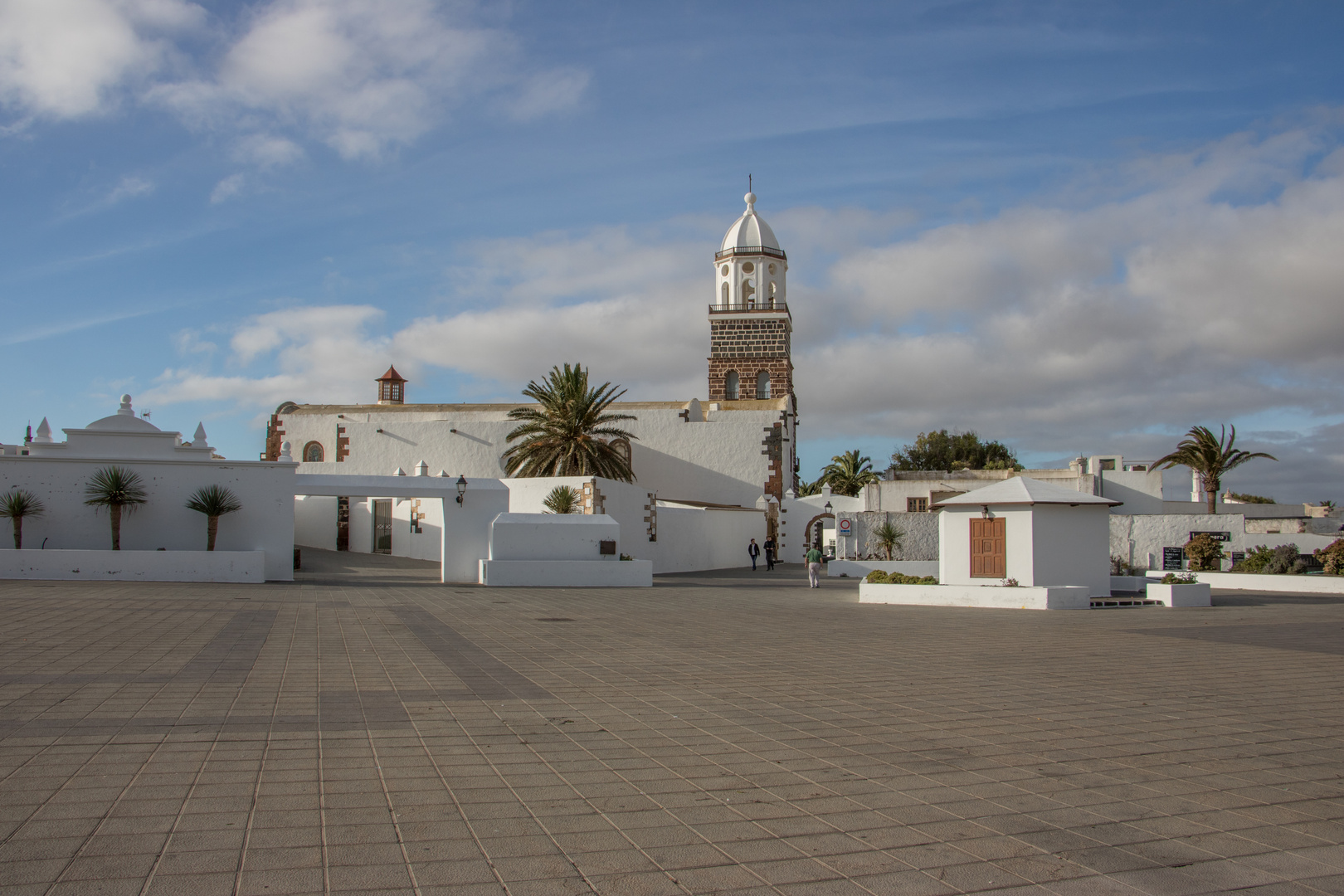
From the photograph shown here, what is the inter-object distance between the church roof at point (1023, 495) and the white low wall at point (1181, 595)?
1.88m

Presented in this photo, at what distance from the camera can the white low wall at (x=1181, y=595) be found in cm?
1838

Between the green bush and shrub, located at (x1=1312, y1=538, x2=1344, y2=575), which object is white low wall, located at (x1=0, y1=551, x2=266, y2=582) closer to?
the green bush

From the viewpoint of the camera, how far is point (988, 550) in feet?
62.0

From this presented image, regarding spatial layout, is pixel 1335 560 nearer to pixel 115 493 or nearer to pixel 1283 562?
pixel 1283 562

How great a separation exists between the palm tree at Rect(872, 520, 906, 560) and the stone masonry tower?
13.0 metres

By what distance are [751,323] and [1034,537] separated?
90.8 feet

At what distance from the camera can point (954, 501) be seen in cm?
1931

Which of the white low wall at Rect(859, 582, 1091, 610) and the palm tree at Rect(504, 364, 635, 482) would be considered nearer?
the white low wall at Rect(859, 582, 1091, 610)

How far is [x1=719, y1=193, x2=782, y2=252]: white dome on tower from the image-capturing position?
45031 mm

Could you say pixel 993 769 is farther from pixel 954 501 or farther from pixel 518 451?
pixel 518 451

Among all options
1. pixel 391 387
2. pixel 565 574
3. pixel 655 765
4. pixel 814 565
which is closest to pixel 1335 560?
pixel 814 565

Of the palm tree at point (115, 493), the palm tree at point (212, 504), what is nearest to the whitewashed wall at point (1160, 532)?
the palm tree at point (212, 504)

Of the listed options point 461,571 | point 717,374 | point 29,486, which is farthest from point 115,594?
point 717,374

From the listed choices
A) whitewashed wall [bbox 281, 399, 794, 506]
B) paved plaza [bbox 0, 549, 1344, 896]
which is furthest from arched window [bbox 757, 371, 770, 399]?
paved plaza [bbox 0, 549, 1344, 896]
